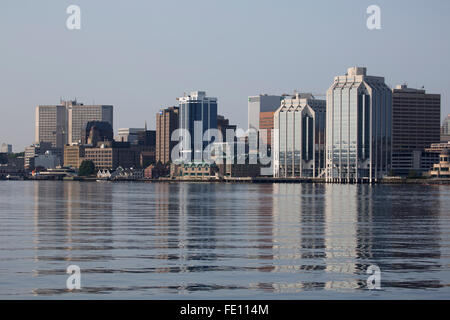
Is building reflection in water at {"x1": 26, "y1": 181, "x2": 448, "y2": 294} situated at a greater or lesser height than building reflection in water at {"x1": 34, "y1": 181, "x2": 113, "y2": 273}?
lesser

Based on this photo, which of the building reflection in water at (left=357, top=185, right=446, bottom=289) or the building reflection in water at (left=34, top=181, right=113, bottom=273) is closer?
the building reflection in water at (left=357, top=185, right=446, bottom=289)

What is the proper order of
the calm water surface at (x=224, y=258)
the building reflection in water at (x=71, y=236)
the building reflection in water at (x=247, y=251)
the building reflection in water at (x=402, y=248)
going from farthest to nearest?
the building reflection in water at (x=71, y=236) < the building reflection in water at (x=402, y=248) < the building reflection in water at (x=247, y=251) < the calm water surface at (x=224, y=258)

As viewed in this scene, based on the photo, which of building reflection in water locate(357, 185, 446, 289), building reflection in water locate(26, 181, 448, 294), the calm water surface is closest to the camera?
the calm water surface

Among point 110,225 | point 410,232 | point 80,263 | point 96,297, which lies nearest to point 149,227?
point 110,225

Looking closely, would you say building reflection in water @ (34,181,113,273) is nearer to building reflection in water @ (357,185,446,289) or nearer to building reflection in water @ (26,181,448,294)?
building reflection in water @ (26,181,448,294)

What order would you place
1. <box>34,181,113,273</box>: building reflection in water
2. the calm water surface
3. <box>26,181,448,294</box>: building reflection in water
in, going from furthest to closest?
<box>34,181,113,273</box>: building reflection in water, <box>26,181,448,294</box>: building reflection in water, the calm water surface

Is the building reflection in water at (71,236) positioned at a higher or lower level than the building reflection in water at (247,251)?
higher

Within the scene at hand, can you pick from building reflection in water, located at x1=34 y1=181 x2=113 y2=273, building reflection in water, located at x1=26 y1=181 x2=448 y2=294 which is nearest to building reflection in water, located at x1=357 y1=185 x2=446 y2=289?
building reflection in water, located at x1=26 y1=181 x2=448 y2=294

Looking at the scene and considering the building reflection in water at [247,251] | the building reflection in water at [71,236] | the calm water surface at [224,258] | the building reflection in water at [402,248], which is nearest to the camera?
the calm water surface at [224,258]

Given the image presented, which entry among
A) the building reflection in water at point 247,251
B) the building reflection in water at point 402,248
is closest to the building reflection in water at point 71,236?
the building reflection in water at point 247,251

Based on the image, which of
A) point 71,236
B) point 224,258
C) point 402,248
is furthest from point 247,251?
point 71,236

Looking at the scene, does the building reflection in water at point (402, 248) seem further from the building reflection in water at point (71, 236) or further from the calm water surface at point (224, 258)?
the building reflection in water at point (71, 236)
